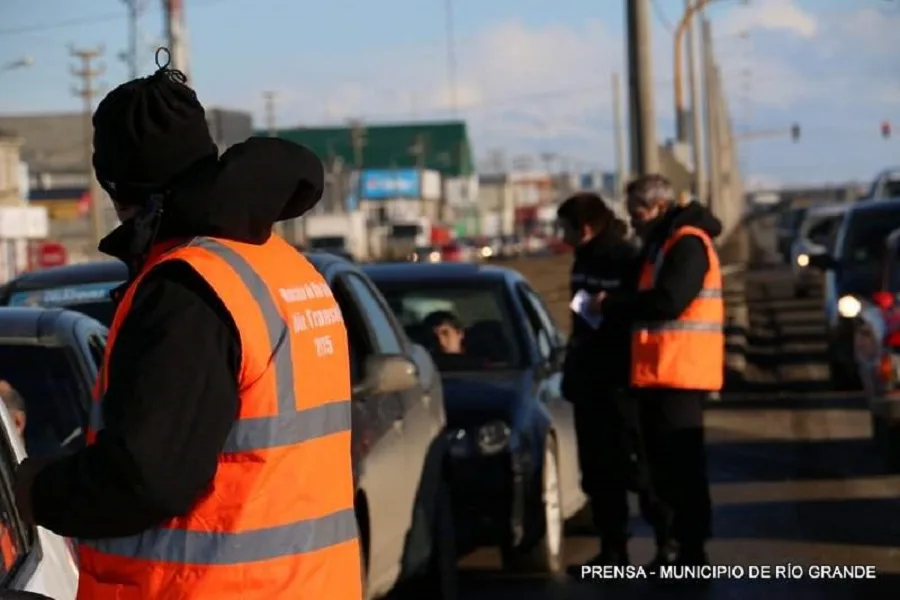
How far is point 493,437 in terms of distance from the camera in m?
Result: 9.46

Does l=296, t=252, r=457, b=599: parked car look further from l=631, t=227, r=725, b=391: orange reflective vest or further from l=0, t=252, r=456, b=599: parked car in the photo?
l=631, t=227, r=725, b=391: orange reflective vest

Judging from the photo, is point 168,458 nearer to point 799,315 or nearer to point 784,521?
point 784,521

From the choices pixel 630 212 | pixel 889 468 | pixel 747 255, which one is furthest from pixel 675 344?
pixel 747 255

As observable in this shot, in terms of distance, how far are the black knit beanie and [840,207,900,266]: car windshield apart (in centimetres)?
1517

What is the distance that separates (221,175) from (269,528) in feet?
1.99

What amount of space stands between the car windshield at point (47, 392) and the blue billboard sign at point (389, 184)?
124041mm

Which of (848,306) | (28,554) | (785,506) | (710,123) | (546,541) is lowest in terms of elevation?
(785,506)

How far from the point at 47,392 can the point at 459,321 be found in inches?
162

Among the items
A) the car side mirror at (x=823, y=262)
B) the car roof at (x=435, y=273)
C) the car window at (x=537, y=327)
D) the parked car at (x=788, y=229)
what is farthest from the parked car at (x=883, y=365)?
the parked car at (x=788, y=229)

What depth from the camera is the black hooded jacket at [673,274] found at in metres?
8.90

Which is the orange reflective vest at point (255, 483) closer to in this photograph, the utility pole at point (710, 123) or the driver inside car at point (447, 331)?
the driver inside car at point (447, 331)

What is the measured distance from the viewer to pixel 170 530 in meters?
3.22

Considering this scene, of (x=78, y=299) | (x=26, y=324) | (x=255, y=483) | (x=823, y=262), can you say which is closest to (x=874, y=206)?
(x=823, y=262)

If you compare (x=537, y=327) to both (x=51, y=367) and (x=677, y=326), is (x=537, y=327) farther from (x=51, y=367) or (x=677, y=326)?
(x=51, y=367)
